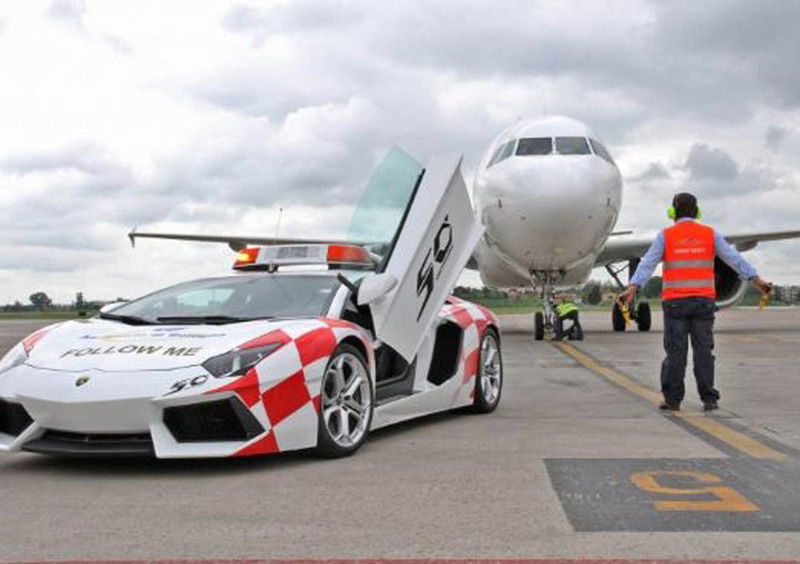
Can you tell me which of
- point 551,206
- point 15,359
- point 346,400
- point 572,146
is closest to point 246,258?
point 346,400

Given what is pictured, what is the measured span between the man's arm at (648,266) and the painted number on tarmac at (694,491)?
113 inches

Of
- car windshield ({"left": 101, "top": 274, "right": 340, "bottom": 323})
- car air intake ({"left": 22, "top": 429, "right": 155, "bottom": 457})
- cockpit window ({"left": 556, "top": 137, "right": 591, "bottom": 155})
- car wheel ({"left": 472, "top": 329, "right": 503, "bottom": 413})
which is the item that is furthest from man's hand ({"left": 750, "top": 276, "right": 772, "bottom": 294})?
cockpit window ({"left": 556, "top": 137, "right": 591, "bottom": 155})

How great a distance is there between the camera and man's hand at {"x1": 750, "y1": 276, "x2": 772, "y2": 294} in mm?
7250

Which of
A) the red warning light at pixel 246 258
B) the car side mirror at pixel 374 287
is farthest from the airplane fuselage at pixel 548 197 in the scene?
the car side mirror at pixel 374 287

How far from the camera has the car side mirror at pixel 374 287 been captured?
5801 millimetres

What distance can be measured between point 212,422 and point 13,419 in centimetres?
104

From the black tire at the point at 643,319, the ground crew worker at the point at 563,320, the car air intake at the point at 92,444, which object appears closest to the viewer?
the car air intake at the point at 92,444

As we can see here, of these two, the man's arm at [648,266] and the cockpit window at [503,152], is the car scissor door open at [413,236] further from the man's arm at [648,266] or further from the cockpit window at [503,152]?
the cockpit window at [503,152]

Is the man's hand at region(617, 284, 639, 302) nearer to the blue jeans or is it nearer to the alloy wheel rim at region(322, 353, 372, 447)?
the blue jeans

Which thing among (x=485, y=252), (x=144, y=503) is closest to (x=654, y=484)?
(x=144, y=503)

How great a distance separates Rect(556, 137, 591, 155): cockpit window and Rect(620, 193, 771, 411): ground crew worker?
9.70 m

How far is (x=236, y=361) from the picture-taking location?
478cm

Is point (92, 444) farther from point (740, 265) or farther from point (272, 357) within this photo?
point (740, 265)

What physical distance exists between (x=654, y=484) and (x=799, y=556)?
1158 millimetres
